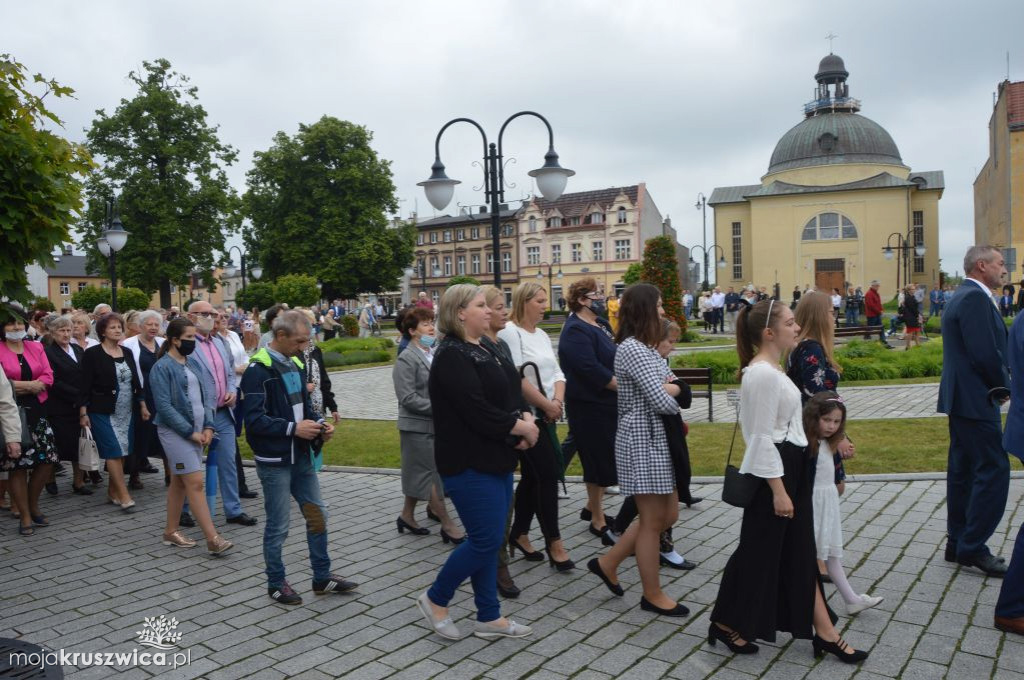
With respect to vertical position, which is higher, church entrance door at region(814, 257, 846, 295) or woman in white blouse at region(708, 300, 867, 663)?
church entrance door at region(814, 257, 846, 295)

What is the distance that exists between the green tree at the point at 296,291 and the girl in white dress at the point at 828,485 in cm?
3604

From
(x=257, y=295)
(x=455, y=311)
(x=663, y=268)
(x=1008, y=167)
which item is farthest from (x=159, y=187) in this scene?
(x=1008, y=167)

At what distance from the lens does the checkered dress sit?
464cm

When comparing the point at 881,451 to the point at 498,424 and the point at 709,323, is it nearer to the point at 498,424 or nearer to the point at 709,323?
the point at 498,424

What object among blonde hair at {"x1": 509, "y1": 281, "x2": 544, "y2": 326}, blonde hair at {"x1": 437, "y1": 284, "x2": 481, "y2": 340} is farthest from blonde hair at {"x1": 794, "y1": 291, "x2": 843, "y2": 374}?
blonde hair at {"x1": 437, "y1": 284, "x2": 481, "y2": 340}

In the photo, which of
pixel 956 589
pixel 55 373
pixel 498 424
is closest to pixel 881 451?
pixel 956 589

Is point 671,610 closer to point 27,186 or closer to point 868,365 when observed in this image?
point 27,186

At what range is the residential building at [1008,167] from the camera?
4941cm

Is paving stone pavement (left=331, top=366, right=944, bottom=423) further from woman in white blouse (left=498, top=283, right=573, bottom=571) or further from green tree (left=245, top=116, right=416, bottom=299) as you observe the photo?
green tree (left=245, top=116, right=416, bottom=299)

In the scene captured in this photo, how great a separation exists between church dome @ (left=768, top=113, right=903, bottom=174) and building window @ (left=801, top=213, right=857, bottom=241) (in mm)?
4871

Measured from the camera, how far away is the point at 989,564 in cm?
526

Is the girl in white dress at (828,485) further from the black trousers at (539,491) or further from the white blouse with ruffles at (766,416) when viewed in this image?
the black trousers at (539,491)

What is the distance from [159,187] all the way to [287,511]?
4019cm

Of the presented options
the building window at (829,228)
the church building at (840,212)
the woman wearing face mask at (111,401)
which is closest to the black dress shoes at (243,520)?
the woman wearing face mask at (111,401)
